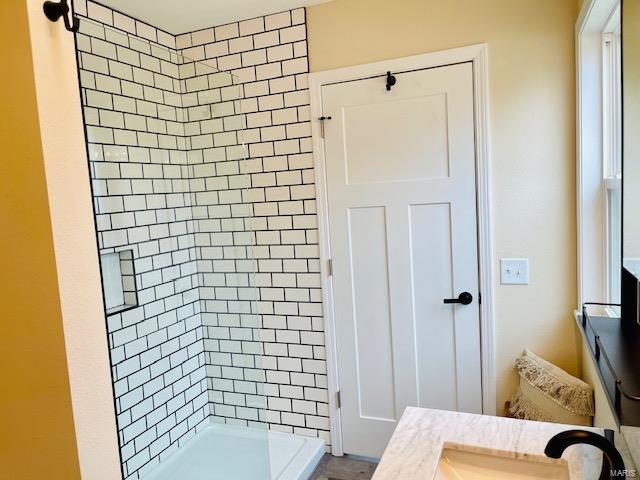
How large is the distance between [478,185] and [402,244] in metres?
0.51

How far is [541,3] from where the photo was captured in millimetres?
Result: 2258

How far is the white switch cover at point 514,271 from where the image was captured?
7.91 ft

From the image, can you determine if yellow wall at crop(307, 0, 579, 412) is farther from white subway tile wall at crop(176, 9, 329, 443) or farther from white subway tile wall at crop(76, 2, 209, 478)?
white subway tile wall at crop(76, 2, 209, 478)

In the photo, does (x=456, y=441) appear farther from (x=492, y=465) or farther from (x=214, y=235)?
(x=214, y=235)

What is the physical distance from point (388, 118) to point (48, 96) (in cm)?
180

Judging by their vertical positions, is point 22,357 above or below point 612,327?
above

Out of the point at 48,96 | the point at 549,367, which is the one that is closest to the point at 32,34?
the point at 48,96

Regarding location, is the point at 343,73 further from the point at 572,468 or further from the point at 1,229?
the point at 572,468

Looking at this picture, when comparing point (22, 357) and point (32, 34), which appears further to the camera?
point (22, 357)

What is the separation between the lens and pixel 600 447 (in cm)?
86

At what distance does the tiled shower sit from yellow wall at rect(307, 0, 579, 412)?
2.47 feet

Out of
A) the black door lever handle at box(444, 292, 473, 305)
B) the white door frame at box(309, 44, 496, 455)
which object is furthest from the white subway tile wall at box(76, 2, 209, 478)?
the black door lever handle at box(444, 292, 473, 305)

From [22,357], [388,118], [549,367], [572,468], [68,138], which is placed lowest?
[549,367]

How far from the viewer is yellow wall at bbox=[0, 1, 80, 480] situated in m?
1.11
